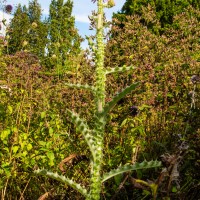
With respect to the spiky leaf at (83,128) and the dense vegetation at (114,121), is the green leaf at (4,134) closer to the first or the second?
the dense vegetation at (114,121)

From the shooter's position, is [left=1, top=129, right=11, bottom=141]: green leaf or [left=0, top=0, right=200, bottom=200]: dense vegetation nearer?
[left=0, top=0, right=200, bottom=200]: dense vegetation

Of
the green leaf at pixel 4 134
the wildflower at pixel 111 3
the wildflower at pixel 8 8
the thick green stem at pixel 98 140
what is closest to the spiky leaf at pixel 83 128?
the thick green stem at pixel 98 140

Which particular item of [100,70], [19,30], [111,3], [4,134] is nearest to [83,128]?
[100,70]

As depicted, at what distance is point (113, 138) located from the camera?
3703 millimetres

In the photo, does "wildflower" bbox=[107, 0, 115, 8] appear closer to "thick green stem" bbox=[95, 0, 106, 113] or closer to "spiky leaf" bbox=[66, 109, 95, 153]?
"thick green stem" bbox=[95, 0, 106, 113]

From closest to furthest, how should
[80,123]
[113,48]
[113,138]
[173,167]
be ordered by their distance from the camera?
[173,167] → [80,123] → [113,138] → [113,48]

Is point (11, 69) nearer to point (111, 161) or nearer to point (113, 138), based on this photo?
point (113, 138)

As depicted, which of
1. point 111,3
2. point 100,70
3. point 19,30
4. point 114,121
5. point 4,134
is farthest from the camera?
point 19,30

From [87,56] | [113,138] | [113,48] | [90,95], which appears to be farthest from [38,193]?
[113,48]

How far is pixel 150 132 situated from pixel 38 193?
118 cm

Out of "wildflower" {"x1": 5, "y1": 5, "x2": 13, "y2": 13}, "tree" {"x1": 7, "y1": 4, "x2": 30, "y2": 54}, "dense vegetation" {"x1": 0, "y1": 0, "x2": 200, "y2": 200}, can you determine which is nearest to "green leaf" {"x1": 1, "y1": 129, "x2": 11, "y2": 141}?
"dense vegetation" {"x1": 0, "y1": 0, "x2": 200, "y2": 200}

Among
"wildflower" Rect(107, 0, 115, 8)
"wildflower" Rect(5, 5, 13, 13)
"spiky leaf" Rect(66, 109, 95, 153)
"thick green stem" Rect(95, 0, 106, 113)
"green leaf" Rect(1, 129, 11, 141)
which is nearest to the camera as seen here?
"spiky leaf" Rect(66, 109, 95, 153)

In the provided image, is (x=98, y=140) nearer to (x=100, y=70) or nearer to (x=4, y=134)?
(x=100, y=70)

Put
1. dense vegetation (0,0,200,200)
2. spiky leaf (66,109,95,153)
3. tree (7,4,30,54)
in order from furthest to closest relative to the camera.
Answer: tree (7,4,30,54) → dense vegetation (0,0,200,200) → spiky leaf (66,109,95,153)
